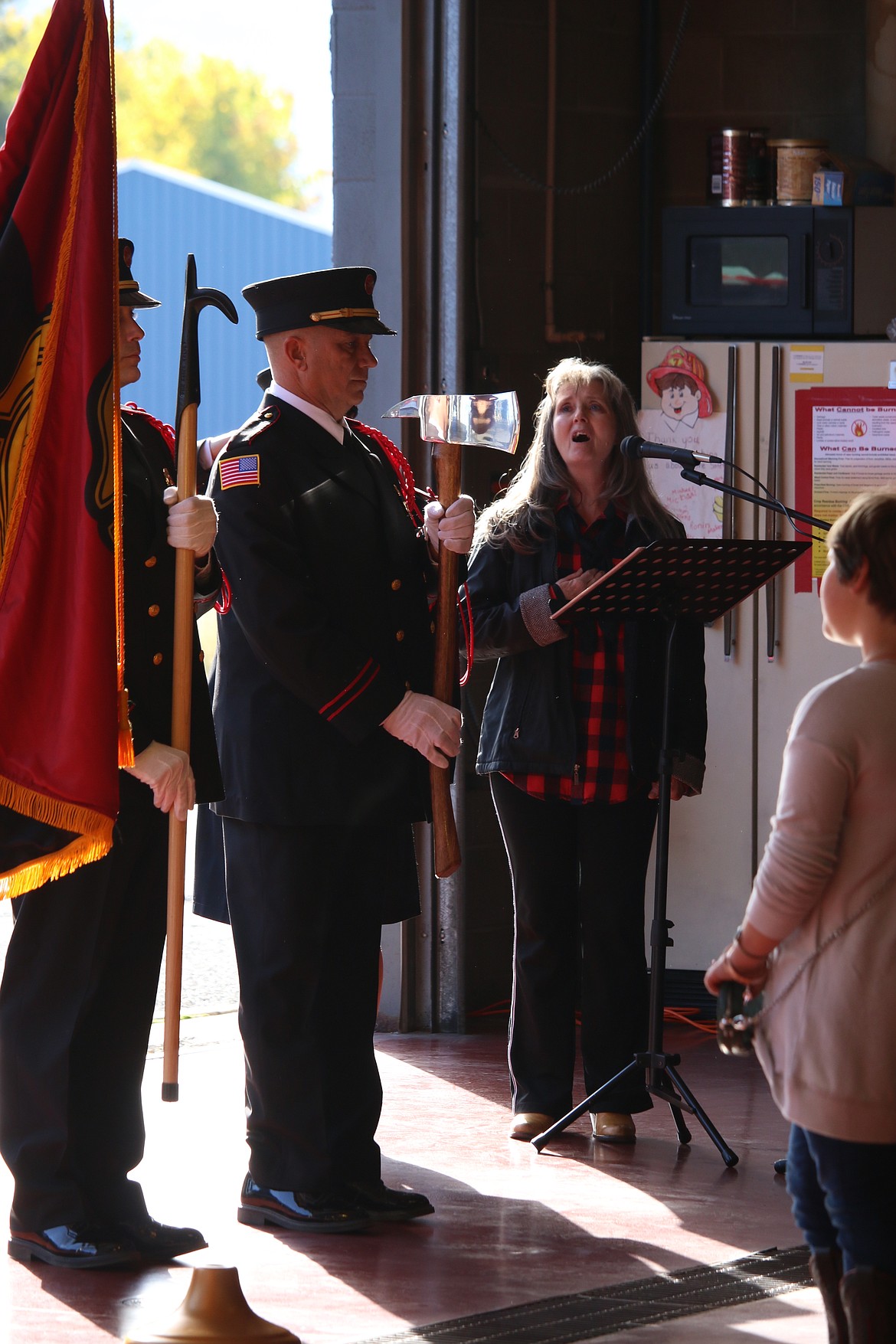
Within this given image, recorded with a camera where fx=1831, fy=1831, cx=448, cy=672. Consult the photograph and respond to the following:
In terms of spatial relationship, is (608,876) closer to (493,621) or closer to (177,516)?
A: (493,621)

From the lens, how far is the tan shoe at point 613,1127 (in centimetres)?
385

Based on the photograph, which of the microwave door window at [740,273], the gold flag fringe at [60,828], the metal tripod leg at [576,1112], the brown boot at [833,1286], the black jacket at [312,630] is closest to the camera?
the brown boot at [833,1286]

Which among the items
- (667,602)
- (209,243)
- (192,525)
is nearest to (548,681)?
(667,602)

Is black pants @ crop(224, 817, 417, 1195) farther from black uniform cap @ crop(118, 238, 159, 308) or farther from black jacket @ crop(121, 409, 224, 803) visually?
black uniform cap @ crop(118, 238, 159, 308)

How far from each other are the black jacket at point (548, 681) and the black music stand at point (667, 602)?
5cm

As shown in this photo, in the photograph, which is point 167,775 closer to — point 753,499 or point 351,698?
point 351,698

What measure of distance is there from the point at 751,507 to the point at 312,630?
2244 millimetres

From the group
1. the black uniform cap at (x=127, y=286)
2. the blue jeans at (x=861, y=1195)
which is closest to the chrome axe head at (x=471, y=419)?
the black uniform cap at (x=127, y=286)

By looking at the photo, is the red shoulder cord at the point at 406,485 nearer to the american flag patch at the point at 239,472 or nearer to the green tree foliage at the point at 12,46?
the american flag patch at the point at 239,472

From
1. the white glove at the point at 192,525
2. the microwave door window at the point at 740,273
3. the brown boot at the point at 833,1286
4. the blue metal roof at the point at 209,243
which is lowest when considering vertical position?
the brown boot at the point at 833,1286

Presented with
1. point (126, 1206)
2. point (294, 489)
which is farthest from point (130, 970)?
point (294, 489)

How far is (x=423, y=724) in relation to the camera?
3213mm

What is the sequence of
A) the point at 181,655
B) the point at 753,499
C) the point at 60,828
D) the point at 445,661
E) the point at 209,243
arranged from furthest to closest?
the point at 209,243
the point at 753,499
the point at 445,661
the point at 181,655
the point at 60,828

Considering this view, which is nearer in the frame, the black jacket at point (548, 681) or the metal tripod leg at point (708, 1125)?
the metal tripod leg at point (708, 1125)
